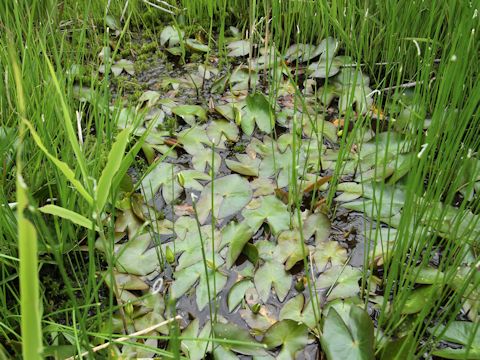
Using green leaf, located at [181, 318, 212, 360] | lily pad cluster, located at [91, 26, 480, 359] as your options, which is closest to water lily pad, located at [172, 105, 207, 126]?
lily pad cluster, located at [91, 26, 480, 359]

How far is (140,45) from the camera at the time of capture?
69.6 inches

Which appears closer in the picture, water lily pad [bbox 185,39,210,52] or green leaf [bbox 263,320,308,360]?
green leaf [bbox 263,320,308,360]

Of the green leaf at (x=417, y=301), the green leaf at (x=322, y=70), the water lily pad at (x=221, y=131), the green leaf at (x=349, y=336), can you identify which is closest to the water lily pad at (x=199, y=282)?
Result: the green leaf at (x=349, y=336)

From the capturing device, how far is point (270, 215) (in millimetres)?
1112

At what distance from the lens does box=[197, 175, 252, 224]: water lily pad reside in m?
1.14

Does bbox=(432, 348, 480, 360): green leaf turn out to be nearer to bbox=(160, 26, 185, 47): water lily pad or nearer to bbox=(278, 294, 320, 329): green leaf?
bbox=(278, 294, 320, 329): green leaf

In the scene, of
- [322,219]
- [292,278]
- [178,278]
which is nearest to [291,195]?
[322,219]

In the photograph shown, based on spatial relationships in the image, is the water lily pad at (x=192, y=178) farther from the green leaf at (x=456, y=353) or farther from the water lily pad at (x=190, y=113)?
the green leaf at (x=456, y=353)

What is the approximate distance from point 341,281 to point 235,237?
23cm

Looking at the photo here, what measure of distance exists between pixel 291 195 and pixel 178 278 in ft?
1.03

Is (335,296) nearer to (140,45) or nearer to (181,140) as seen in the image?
(181,140)

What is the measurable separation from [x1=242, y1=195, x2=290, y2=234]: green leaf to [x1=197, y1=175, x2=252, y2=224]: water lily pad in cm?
3

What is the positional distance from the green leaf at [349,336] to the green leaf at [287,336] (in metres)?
0.04

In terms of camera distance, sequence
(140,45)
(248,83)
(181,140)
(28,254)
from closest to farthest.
Result: 1. (28,254)
2. (181,140)
3. (248,83)
4. (140,45)
